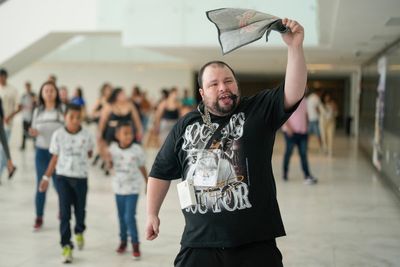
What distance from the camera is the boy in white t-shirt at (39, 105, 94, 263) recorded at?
19.9 ft

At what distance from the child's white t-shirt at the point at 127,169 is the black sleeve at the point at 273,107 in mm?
3071

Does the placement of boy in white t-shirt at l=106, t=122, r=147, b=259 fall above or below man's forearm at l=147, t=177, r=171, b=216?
below

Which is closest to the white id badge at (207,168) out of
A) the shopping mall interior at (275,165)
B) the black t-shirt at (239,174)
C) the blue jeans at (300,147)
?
the black t-shirt at (239,174)

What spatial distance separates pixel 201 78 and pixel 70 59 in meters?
24.0

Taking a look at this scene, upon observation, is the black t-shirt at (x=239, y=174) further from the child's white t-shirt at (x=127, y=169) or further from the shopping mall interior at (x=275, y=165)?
the child's white t-shirt at (x=127, y=169)

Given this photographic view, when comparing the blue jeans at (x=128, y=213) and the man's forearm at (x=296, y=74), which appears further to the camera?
the blue jeans at (x=128, y=213)

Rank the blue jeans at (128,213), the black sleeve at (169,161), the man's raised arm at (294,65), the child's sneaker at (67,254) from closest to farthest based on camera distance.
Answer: the man's raised arm at (294,65), the black sleeve at (169,161), the child's sneaker at (67,254), the blue jeans at (128,213)

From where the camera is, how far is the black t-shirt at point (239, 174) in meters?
3.14

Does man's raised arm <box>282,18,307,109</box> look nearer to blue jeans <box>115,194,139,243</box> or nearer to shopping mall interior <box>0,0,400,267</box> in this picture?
shopping mall interior <box>0,0,400,267</box>

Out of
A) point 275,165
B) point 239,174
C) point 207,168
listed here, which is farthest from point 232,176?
point 275,165

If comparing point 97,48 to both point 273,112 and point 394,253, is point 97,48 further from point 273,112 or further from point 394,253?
point 273,112

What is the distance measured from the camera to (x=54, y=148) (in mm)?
6258

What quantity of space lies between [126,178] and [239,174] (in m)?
3.09

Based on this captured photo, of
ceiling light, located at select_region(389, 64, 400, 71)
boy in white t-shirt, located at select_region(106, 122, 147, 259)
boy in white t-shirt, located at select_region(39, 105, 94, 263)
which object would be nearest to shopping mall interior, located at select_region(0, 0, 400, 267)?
ceiling light, located at select_region(389, 64, 400, 71)
